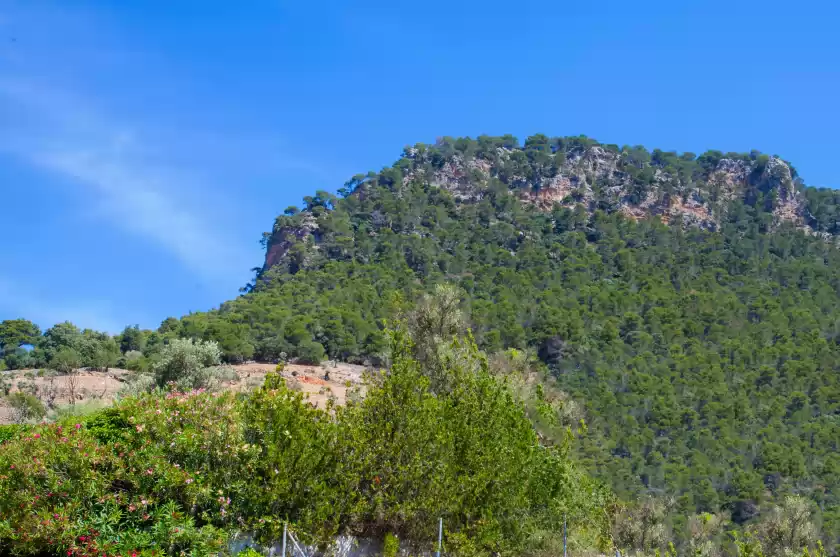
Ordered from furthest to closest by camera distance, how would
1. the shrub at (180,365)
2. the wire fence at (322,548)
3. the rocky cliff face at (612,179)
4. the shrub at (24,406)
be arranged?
the rocky cliff face at (612,179) → the shrub at (24,406) → the shrub at (180,365) → the wire fence at (322,548)

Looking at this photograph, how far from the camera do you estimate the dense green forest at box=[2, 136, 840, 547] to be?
5216cm

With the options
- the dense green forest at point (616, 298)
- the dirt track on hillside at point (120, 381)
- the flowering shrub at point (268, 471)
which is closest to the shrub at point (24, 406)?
the dirt track on hillside at point (120, 381)

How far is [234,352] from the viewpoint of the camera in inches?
1984

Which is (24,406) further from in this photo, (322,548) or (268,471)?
(268,471)

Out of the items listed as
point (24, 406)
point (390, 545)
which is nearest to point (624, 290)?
point (24, 406)

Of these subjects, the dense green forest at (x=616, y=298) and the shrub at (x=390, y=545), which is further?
the dense green forest at (x=616, y=298)

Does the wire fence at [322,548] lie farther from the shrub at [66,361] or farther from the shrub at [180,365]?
the shrub at [66,361]

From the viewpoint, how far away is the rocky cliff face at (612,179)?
97.3 m

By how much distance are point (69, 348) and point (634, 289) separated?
1973 inches

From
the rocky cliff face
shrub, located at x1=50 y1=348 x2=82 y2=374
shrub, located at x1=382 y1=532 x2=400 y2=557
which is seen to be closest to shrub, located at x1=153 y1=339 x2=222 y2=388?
shrub, located at x1=382 y1=532 x2=400 y2=557

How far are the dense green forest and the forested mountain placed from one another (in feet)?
0.63

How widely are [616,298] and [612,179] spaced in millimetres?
33562

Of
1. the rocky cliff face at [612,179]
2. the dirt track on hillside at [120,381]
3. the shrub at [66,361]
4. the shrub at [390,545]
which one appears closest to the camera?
the shrub at [390,545]

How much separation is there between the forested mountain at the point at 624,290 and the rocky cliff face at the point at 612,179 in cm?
28
